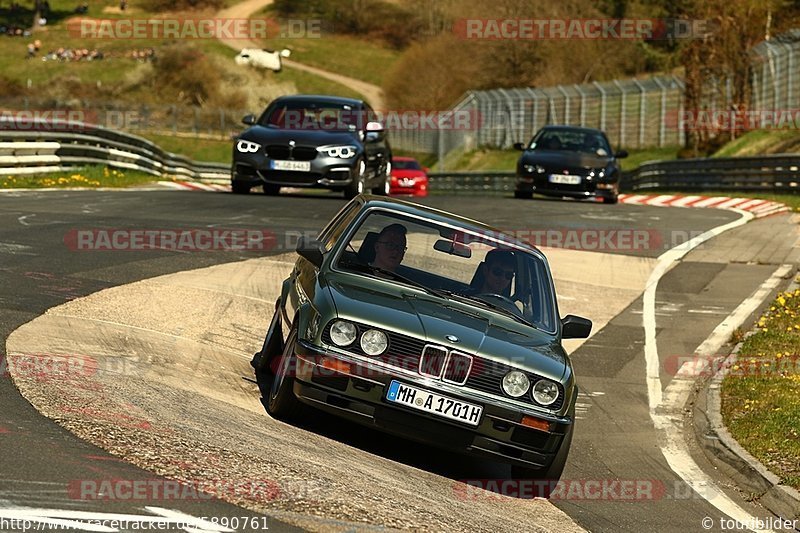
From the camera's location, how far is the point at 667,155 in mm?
47875

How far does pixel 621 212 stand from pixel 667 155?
24.6 m

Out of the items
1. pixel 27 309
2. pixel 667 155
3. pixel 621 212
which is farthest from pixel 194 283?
pixel 667 155

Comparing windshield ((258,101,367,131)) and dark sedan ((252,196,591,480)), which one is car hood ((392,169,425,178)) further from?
dark sedan ((252,196,591,480))

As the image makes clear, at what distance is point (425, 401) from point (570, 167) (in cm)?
1965

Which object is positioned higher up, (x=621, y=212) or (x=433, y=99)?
(x=621, y=212)

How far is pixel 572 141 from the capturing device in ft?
91.2

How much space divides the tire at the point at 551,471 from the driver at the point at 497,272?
1.33 metres

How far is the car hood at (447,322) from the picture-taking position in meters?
7.77

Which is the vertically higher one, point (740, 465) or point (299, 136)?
point (740, 465)

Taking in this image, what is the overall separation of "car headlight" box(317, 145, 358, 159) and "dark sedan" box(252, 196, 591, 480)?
12.1 m

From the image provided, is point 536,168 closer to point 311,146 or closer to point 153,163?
point 311,146

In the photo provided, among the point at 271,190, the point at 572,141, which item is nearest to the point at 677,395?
the point at 271,190

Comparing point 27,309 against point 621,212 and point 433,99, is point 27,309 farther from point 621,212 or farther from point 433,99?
point 433,99

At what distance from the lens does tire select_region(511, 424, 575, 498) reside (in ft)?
25.8
